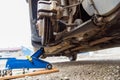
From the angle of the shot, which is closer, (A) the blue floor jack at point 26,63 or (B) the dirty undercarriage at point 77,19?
(B) the dirty undercarriage at point 77,19

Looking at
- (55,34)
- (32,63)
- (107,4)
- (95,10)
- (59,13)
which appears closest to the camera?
(107,4)

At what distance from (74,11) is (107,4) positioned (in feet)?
1.77

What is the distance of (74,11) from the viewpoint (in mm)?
2176

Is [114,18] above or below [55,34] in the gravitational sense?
above

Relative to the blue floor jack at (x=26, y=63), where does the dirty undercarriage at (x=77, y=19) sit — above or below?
above

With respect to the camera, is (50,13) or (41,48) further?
(41,48)

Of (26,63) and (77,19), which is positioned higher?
(77,19)

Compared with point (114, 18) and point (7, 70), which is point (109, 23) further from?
point (7, 70)

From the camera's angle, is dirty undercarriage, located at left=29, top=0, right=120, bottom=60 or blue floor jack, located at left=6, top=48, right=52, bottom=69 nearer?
dirty undercarriage, located at left=29, top=0, right=120, bottom=60

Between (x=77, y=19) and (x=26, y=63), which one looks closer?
(x=77, y=19)

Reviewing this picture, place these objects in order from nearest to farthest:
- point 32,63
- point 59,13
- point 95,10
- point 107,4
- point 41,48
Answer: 1. point 107,4
2. point 95,10
3. point 59,13
4. point 32,63
5. point 41,48

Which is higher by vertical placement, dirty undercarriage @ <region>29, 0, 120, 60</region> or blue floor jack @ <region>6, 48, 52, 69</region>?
dirty undercarriage @ <region>29, 0, 120, 60</region>

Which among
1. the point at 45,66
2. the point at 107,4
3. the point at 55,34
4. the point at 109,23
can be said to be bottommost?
the point at 45,66

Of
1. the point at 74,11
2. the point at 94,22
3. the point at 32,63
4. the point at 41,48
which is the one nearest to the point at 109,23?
the point at 94,22
